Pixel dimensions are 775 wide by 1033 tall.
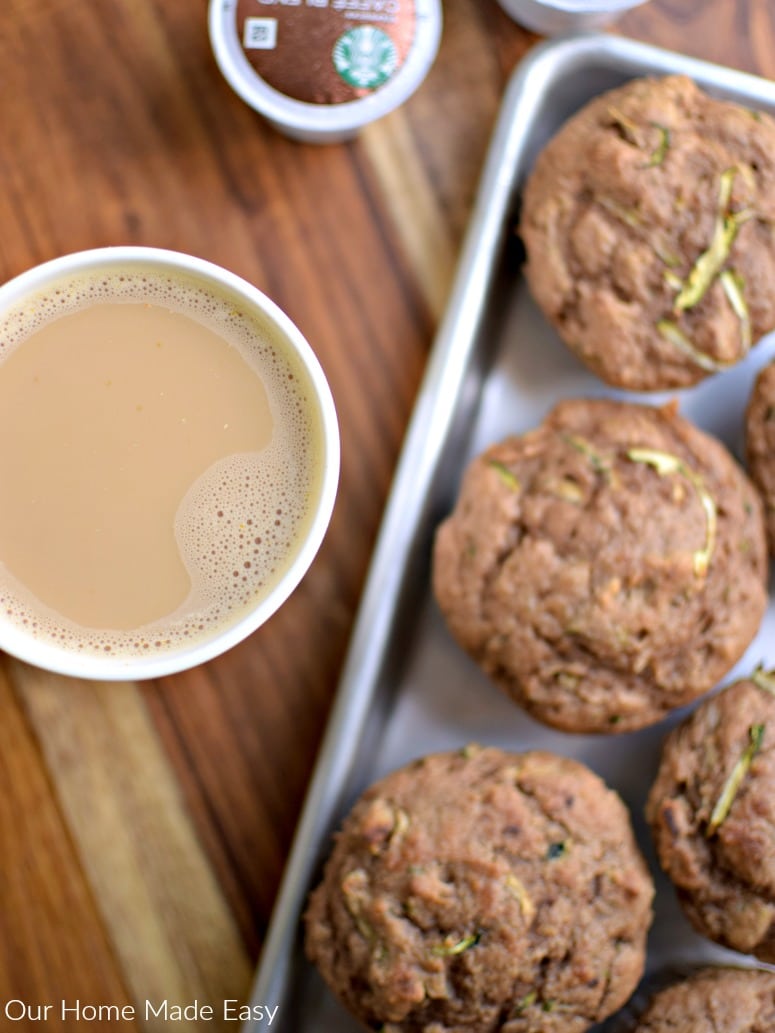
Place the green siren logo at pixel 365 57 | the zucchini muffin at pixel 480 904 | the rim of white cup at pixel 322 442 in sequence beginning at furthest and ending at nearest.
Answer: the green siren logo at pixel 365 57 < the zucchini muffin at pixel 480 904 < the rim of white cup at pixel 322 442

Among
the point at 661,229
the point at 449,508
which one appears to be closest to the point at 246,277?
Result: the point at 449,508

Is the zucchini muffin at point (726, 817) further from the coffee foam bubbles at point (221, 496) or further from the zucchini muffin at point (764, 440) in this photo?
the coffee foam bubbles at point (221, 496)

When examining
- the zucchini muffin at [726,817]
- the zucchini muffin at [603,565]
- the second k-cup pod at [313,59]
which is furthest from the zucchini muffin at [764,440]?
the second k-cup pod at [313,59]

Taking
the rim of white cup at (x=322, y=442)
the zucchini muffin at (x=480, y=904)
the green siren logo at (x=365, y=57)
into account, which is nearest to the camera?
the rim of white cup at (x=322, y=442)

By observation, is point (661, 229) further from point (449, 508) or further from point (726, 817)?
point (726, 817)

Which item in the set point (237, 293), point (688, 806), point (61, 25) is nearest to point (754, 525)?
point (688, 806)

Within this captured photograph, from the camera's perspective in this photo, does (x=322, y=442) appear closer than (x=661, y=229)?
Yes
